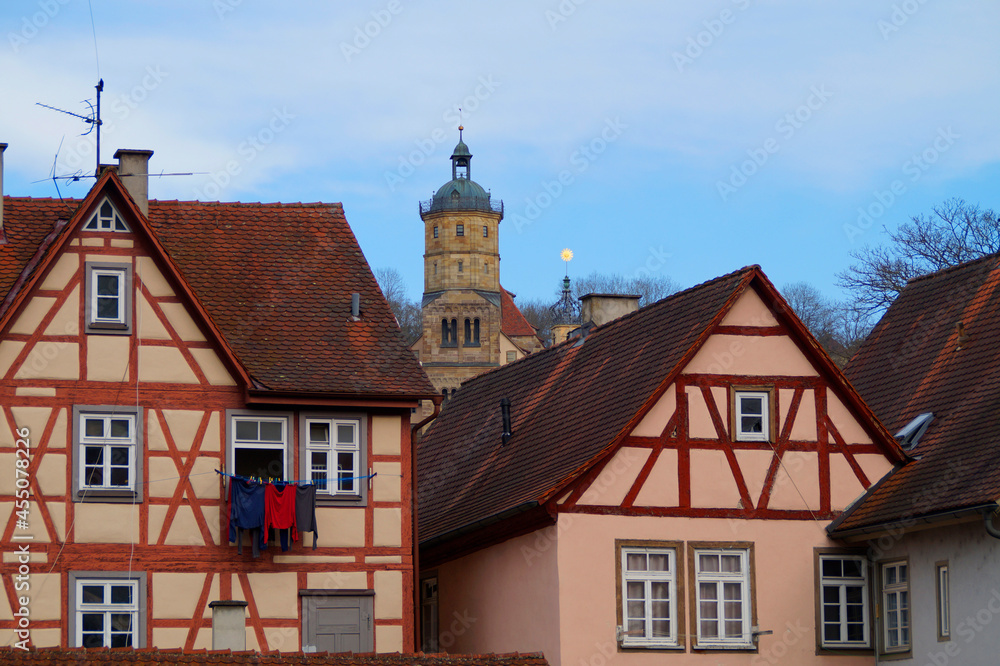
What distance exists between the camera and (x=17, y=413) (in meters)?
27.2

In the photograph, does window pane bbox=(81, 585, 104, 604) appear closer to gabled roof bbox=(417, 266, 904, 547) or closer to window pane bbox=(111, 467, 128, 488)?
window pane bbox=(111, 467, 128, 488)

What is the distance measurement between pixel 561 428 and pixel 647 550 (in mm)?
3452

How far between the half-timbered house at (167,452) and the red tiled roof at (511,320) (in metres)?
112

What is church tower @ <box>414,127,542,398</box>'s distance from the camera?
452 feet

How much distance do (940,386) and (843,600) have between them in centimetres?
402

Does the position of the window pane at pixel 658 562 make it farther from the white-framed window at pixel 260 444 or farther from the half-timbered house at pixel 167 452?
the white-framed window at pixel 260 444

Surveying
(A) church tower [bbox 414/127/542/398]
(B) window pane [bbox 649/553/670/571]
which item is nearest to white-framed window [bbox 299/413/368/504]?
(B) window pane [bbox 649/553/670/571]

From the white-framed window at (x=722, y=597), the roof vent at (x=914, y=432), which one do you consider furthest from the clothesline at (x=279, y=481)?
the roof vent at (x=914, y=432)

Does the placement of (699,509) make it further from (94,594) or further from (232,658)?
(94,594)

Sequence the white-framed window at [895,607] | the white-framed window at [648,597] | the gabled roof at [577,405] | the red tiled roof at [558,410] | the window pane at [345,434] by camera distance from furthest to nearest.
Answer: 1. the window pane at [345,434]
2. the red tiled roof at [558,410]
3. the gabled roof at [577,405]
4. the white-framed window at [895,607]
5. the white-framed window at [648,597]

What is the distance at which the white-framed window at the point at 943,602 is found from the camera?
26609 mm

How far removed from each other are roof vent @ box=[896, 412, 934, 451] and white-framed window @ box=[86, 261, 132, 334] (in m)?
12.1

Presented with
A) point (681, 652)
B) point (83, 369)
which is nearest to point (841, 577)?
point (681, 652)

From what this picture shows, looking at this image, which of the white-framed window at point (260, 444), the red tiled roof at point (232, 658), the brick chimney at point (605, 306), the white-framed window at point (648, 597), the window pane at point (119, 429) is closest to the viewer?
the red tiled roof at point (232, 658)
